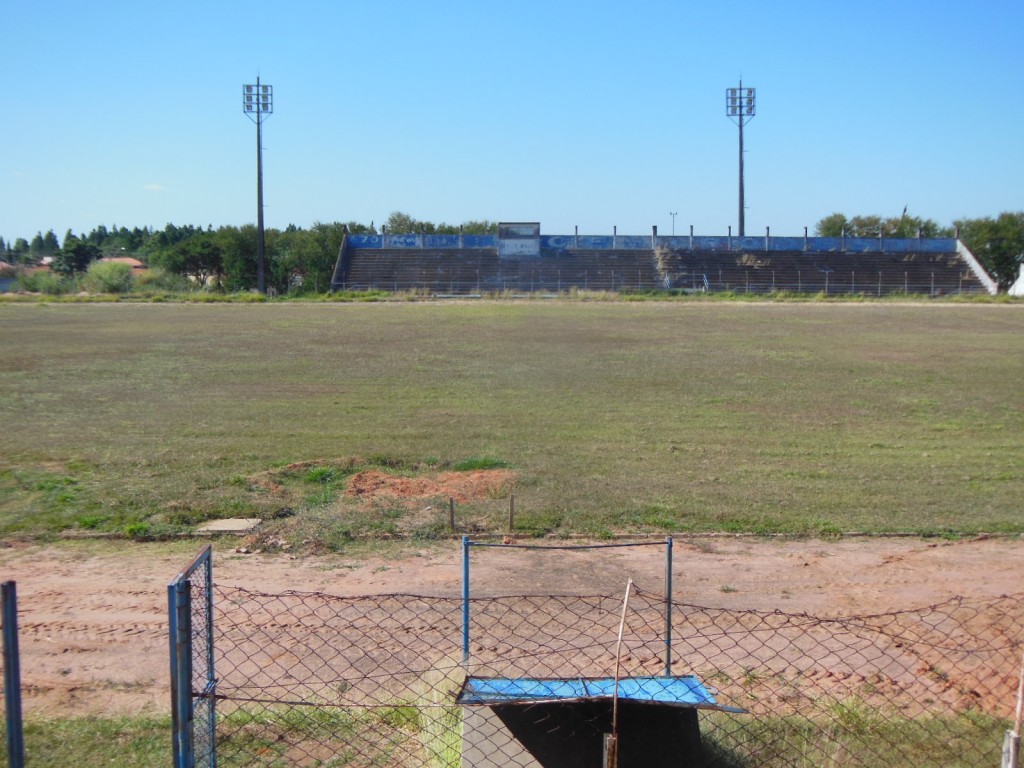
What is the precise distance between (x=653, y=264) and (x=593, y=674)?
240 feet

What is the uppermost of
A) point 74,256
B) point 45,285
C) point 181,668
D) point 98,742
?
point 74,256

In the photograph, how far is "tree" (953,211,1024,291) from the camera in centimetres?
9031

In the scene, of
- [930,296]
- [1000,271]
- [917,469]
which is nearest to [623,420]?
[917,469]

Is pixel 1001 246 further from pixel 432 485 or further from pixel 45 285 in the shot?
pixel 432 485

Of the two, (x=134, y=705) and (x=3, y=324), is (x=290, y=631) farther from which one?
(x=3, y=324)

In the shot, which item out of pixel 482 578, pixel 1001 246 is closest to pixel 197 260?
pixel 1001 246

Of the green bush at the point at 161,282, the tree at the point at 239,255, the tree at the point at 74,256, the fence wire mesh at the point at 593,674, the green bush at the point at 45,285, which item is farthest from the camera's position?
the tree at the point at 74,256

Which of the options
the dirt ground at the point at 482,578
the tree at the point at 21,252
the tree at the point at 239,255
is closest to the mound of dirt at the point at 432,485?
the dirt ground at the point at 482,578

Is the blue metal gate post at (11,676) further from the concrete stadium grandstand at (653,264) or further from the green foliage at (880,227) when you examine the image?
the green foliage at (880,227)

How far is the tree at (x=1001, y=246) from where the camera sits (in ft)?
296

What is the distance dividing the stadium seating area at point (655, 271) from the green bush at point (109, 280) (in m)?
16.9

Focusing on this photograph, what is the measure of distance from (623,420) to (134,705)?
13424 mm

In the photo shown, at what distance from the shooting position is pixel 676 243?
81812 millimetres

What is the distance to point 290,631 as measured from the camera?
800cm
